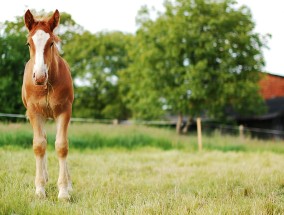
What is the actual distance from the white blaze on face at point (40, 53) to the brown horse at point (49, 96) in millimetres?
11

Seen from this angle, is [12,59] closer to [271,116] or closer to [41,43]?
[41,43]

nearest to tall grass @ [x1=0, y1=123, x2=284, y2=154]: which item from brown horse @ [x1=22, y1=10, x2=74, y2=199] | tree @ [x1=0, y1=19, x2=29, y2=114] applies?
tree @ [x1=0, y1=19, x2=29, y2=114]

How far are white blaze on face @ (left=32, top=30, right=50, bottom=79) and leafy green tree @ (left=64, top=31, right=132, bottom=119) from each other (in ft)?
109

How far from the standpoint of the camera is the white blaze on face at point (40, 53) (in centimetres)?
432

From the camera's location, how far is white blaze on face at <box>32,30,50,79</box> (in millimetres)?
4320

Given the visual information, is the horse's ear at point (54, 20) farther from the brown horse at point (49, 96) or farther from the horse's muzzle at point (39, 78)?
the horse's muzzle at point (39, 78)

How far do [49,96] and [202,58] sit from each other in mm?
21427

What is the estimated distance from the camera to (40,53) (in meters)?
4.49

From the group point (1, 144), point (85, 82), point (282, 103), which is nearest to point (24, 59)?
point (1, 144)

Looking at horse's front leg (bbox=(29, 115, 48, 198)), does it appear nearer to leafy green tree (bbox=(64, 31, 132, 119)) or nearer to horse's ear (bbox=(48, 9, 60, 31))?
horse's ear (bbox=(48, 9, 60, 31))

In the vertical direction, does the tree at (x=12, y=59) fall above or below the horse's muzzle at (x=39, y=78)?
above

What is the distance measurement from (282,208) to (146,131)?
13077 mm

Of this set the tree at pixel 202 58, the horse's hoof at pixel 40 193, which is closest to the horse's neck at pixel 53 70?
the horse's hoof at pixel 40 193

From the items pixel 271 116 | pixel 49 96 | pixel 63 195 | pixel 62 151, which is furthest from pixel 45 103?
pixel 271 116
